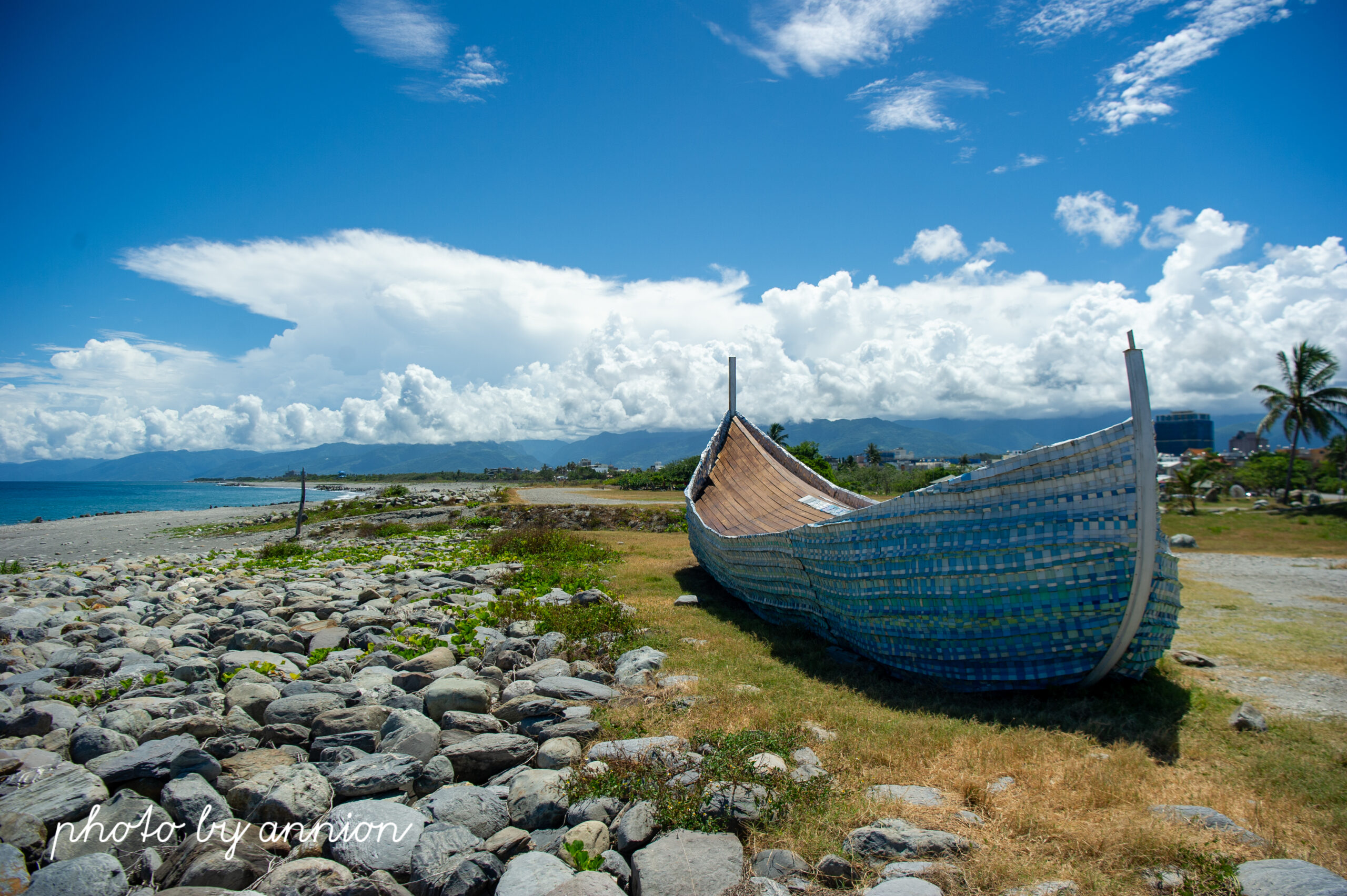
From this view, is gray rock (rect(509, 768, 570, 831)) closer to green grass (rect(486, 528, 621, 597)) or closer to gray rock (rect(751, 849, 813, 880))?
gray rock (rect(751, 849, 813, 880))

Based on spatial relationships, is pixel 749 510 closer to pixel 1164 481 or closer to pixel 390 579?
pixel 390 579

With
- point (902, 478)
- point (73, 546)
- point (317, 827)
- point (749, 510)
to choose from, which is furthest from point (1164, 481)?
point (73, 546)

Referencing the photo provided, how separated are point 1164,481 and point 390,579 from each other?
40.4 meters

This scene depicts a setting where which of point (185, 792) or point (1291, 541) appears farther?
point (1291, 541)

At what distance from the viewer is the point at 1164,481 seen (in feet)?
Result: 118

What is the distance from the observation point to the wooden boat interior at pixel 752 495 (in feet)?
35.3

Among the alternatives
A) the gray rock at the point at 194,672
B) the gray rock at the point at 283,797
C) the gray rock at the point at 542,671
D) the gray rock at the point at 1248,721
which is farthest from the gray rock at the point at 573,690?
the gray rock at the point at 1248,721

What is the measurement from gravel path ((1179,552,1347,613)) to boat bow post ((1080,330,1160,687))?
26.5 feet

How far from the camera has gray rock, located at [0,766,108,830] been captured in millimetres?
3584

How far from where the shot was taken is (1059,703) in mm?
5496

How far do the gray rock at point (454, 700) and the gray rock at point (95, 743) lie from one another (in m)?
1.92

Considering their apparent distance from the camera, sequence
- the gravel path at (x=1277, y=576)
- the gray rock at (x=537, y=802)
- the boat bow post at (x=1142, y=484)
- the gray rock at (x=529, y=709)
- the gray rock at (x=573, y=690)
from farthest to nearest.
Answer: the gravel path at (x=1277, y=576), the gray rock at (x=573, y=690), the gray rock at (x=529, y=709), the boat bow post at (x=1142, y=484), the gray rock at (x=537, y=802)

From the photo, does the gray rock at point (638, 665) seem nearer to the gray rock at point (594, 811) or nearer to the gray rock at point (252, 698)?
the gray rock at point (594, 811)

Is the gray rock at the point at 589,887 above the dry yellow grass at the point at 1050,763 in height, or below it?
above
